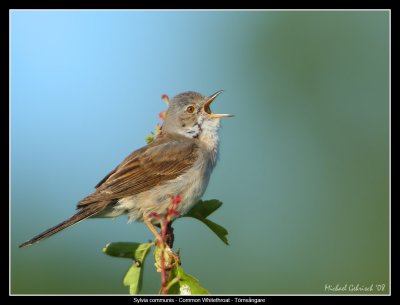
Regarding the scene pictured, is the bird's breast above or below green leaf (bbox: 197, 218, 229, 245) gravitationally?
above

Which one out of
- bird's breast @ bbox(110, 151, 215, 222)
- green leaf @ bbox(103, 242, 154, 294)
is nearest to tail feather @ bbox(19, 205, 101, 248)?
bird's breast @ bbox(110, 151, 215, 222)

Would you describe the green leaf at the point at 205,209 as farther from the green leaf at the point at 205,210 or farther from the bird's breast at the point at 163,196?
the bird's breast at the point at 163,196

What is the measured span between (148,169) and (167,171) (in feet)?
0.66

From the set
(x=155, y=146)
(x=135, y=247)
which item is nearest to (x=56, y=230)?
(x=135, y=247)

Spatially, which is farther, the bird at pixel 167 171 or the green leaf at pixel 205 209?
the bird at pixel 167 171

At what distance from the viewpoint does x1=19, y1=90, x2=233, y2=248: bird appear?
454 cm

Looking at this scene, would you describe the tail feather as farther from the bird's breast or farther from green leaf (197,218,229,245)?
green leaf (197,218,229,245)

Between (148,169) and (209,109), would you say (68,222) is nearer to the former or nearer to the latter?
(148,169)

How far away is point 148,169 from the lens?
491cm

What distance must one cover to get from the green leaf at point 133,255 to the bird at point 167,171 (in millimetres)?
1053

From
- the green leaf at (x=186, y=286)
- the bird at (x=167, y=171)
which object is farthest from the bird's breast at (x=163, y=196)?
the green leaf at (x=186, y=286)

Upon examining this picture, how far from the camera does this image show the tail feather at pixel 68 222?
153 inches

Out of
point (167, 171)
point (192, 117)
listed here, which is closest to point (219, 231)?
point (167, 171)

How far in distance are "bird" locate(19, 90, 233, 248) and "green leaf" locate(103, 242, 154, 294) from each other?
1.05m
